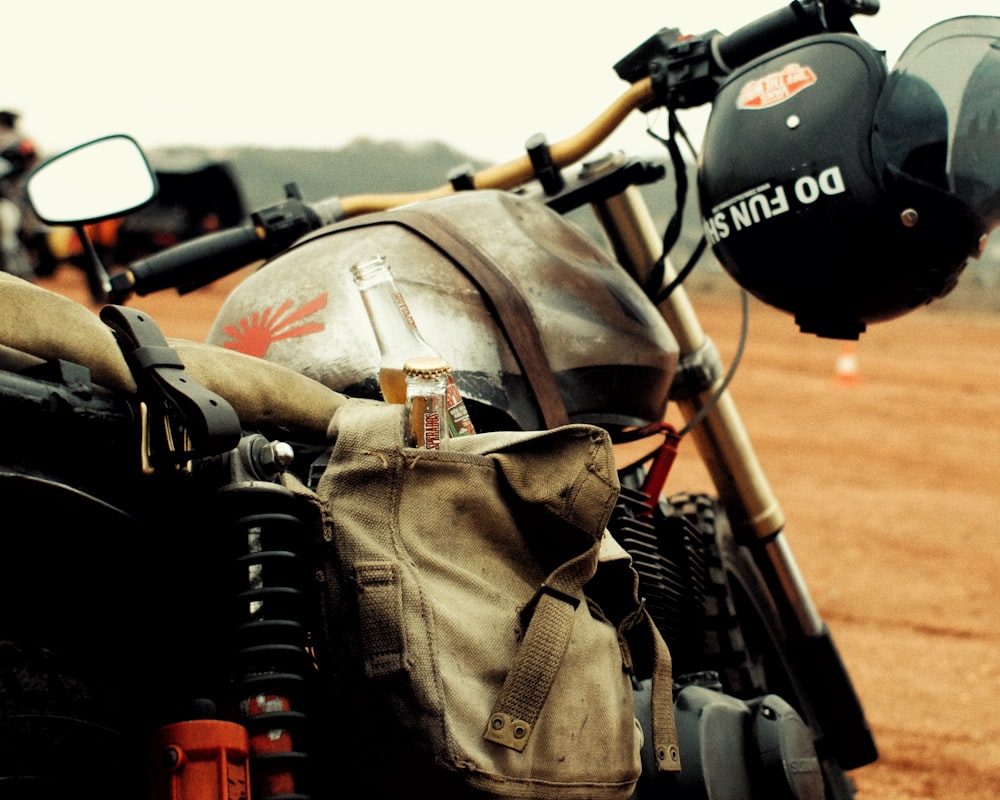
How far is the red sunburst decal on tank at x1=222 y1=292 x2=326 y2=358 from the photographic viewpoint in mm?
1922

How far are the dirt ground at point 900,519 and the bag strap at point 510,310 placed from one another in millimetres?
2031

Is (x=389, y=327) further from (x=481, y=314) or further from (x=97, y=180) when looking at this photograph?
(x=97, y=180)

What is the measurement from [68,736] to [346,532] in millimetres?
314

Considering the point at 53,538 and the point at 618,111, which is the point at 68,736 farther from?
the point at 618,111

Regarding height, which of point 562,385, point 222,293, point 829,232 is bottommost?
point 562,385

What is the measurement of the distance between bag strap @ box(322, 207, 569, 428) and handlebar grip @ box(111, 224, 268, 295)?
55 centimetres

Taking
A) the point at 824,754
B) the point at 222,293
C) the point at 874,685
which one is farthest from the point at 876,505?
the point at 222,293

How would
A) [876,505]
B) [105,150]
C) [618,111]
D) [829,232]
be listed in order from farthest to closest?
[876,505] < [618,111] < [105,150] < [829,232]

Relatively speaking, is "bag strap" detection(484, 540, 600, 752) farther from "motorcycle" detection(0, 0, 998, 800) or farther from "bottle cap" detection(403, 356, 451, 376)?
"bottle cap" detection(403, 356, 451, 376)

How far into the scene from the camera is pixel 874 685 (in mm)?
4383

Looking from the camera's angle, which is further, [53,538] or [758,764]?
[758,764]

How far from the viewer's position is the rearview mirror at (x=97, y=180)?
2.30m

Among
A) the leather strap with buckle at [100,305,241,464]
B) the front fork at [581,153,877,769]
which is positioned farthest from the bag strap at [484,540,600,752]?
the front fork at [581,153,877,769]

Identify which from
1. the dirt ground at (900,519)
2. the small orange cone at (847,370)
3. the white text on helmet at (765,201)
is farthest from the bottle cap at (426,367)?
the small orange cone at (847,370)
